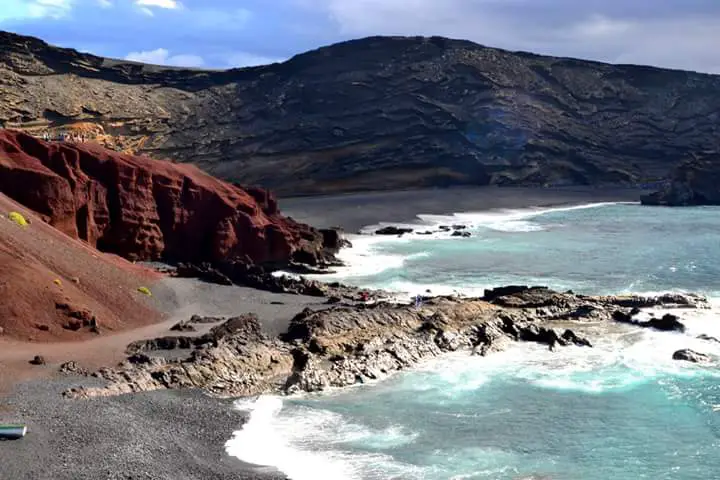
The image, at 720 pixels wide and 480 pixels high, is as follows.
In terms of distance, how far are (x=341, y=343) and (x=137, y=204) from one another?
67.0 feet

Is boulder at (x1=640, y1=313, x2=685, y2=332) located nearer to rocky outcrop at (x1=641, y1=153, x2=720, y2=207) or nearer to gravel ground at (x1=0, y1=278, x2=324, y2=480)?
gravel ground at (x1=0, y1=278, x2=324, y2=480)

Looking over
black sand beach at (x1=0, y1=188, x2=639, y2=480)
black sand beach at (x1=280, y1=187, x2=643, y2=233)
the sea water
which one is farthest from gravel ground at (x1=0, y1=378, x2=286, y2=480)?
black sand beach at (x1=280, y1=187, x2=643, y2=233)

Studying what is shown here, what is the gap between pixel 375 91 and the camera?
440 feet

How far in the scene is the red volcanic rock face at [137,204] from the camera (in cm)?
3750

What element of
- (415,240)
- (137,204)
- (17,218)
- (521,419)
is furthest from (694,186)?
(17,218)

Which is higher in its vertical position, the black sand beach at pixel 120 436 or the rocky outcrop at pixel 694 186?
the rocky outcrop at pixel 694 186

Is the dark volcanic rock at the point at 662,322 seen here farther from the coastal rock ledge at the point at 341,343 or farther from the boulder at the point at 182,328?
the boulder at the point at 182,328

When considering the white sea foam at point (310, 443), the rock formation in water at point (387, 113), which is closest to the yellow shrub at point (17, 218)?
the white sea foam at point (310, 443)

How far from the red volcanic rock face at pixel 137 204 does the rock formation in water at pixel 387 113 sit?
61.6m

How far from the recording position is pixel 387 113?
427 feet

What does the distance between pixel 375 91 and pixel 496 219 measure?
55848mm

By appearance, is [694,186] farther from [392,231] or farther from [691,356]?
[691,356]

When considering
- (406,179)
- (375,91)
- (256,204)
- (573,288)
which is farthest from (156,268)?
(375,91)

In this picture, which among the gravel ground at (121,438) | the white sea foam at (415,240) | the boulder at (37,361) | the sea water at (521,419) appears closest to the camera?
the gravel ground at (121,438)
